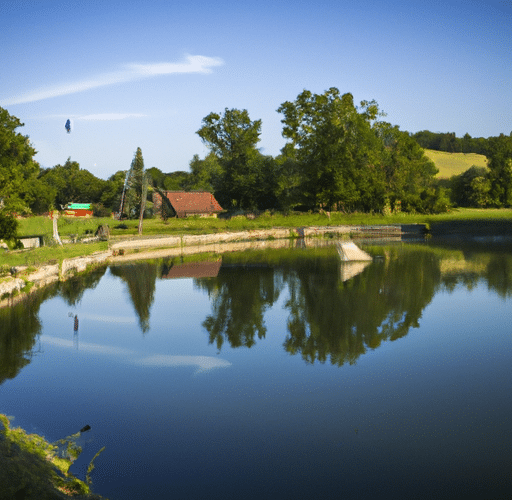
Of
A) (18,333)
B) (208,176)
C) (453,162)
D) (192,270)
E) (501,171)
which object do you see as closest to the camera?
(18,333)

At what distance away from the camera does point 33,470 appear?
20.1ft

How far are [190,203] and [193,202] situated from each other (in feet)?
1.50

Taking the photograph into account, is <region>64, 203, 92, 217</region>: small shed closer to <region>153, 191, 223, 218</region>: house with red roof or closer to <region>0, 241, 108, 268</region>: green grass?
<region>153, 191, 223, 218</region>: house with red roof

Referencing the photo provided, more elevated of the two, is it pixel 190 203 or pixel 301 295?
pixel 190 203

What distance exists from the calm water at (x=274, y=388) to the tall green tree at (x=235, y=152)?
45699mm

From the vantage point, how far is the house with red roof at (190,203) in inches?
2499

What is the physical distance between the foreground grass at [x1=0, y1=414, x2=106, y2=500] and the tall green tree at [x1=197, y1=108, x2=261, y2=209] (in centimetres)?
5854

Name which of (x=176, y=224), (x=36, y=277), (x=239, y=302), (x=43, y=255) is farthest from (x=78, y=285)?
(x=176, y=224)

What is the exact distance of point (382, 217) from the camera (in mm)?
63625

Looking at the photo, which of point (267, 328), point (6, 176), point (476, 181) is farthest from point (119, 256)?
point (476, 181)

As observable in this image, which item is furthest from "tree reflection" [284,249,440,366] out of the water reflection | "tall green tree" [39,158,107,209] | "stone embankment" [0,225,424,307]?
"tall green tree" [39,158,107,209]

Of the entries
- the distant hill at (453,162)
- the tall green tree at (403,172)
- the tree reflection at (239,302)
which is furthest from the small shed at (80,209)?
the distant hill at (453,162)

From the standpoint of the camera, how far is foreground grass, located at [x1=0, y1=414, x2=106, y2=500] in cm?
548

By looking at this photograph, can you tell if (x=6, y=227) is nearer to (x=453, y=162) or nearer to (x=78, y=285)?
(x=78, y=285)
